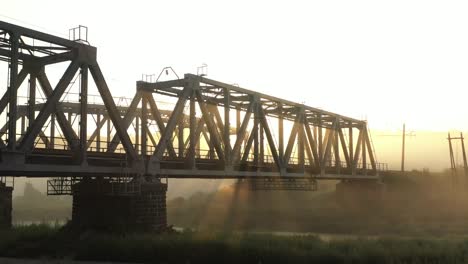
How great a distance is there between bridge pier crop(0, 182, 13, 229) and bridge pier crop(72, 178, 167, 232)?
5257mm

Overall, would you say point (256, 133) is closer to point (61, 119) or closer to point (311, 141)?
point (311, 141)

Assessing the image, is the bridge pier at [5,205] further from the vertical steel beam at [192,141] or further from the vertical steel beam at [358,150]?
the vertical steel beam at [358,150]

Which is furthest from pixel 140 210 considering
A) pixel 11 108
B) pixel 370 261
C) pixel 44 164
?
pixel 370 261

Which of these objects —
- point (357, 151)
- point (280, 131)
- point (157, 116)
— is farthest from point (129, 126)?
point (357, 151)

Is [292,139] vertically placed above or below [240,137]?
above

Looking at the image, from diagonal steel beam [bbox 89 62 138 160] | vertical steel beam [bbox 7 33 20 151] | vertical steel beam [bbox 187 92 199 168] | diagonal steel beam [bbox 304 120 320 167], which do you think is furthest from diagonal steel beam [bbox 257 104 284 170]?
vertical steel beam [bbox 7 33 20 151]

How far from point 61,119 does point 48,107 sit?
1.46 metres

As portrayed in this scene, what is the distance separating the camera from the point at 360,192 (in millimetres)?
67375

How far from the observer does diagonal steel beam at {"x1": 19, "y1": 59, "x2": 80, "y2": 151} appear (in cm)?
2331

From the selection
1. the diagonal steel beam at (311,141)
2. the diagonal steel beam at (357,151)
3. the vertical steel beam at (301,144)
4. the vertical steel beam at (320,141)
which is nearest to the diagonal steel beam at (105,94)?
the vertical steel beam at (301,144)

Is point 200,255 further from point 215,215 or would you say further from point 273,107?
point 215,215

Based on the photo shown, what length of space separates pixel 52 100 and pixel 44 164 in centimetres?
293

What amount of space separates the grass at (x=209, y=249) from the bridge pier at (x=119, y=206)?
132 centimetres

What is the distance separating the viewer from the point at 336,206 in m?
67.8
